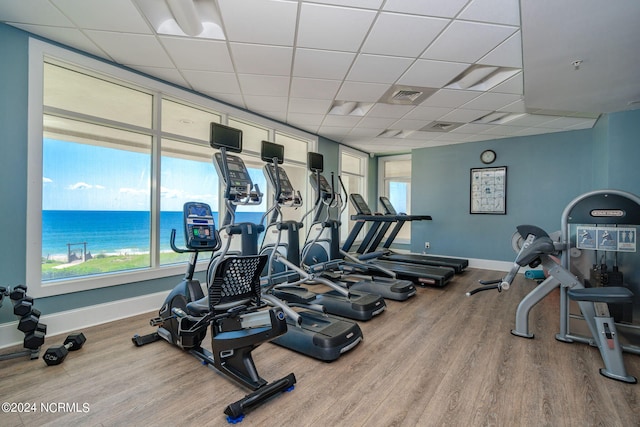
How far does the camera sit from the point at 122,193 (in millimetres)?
3516

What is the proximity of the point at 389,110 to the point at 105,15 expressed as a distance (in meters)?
3.67

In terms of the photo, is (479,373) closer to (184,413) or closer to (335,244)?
(184,413)

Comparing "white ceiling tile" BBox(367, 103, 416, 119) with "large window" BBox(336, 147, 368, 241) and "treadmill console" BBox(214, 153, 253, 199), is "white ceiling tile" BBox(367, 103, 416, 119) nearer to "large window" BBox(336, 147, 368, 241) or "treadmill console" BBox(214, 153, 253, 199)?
"large window" BBox(336, 147, 368, 241)

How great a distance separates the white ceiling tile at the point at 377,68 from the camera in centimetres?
308

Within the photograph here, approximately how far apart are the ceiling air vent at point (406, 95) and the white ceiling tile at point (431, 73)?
155 millimetres

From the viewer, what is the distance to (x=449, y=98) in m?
4.09

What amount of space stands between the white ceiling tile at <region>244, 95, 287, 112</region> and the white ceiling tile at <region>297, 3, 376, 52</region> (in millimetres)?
1513

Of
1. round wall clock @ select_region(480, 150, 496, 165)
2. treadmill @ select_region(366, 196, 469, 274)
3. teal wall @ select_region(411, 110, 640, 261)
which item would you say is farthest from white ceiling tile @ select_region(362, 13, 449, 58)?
round wall clock @ select_region(480, 150, 496, 165)

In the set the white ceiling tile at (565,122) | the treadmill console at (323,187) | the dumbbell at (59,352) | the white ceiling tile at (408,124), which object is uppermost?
the white ceiling tile at (408,124)

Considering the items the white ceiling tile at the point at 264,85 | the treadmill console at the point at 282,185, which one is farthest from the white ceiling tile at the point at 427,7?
the treadmill console at the point at 282,185

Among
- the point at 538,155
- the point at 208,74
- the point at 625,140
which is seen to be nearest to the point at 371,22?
the point at 208,74

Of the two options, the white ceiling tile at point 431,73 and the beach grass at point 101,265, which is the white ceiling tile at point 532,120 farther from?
the beach grass at point 101,265

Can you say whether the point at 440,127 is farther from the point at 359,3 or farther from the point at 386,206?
the point at 359,3

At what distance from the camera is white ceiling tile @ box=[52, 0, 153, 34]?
7.50ft
